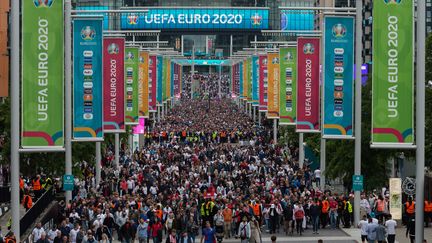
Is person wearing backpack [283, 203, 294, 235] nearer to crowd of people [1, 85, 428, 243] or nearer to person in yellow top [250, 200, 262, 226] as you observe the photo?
crowd of people [1, 85, 428, 243]

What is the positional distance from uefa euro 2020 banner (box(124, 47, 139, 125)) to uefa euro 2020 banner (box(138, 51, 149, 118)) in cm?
693

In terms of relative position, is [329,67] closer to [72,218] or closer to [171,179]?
[72,218]

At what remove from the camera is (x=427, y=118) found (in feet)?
147

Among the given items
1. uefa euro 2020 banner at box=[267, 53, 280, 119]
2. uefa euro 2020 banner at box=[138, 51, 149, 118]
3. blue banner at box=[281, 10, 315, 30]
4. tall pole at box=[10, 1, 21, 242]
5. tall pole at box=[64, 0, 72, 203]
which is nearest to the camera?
tall pole at box=[10, 1, 21, 242]

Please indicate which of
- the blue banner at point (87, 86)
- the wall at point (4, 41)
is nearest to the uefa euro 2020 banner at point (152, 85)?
the wall at point (4, 41)

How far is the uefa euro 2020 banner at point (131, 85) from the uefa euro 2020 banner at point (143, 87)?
6927mm

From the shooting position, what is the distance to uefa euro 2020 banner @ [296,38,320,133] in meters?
41.4

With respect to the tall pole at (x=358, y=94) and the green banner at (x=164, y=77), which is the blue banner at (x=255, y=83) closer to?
the green banner at (x=164, y=77)

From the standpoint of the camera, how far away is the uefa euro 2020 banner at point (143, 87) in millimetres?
56781

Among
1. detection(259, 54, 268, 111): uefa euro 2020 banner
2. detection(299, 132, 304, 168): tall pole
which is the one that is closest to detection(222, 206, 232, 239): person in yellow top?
detection(299, 132, 304, 168): tall pole

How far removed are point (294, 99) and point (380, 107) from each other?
2504 cm

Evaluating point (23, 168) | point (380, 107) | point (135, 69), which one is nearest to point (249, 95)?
point (135, 69)

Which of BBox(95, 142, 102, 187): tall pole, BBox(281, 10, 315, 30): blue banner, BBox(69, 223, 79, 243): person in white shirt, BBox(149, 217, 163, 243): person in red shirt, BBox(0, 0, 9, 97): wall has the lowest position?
BBox(149, 217, 163, 243): person in red shirt

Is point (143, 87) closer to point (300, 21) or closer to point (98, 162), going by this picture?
point (98, 162)
